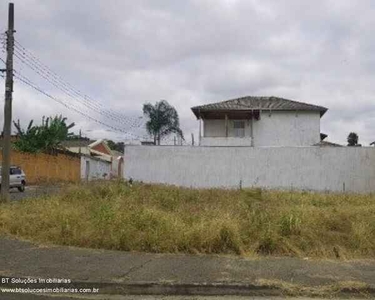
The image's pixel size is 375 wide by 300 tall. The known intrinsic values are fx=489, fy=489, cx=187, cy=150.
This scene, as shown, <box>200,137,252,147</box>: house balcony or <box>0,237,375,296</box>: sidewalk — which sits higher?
<box>200,137,252,147</box>: house balcony

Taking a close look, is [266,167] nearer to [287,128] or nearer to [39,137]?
[287,128]

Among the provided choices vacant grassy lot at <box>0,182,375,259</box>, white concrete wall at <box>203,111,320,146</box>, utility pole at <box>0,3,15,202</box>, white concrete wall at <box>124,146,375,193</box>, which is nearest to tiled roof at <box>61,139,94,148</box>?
white concrete wall at <box>203,111,320,146</box>

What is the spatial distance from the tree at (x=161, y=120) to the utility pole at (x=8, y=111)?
37.9m

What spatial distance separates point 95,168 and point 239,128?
2439 centimetres

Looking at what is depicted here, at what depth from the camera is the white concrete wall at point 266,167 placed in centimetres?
2727

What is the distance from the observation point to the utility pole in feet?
52.2

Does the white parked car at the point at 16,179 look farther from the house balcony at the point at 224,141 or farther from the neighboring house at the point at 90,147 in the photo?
the neighboring house at the point at 90,147

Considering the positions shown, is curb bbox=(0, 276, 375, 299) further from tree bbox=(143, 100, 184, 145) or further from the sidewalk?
tree bbox=(143, 100, 184, 145)

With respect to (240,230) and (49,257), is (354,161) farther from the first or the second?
(49,257)

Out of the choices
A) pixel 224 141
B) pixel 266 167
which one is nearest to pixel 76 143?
pixel 224 141

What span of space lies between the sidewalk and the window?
29.5 metres

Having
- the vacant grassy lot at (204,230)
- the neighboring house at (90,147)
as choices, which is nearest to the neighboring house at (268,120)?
A: the vacant grassy lot at (204,230)

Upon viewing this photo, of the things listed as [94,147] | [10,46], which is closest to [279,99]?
[10,46]

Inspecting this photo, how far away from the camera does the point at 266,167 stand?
91.5 ft
